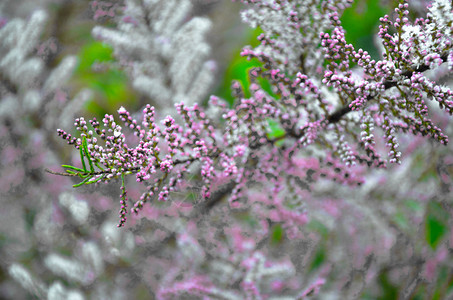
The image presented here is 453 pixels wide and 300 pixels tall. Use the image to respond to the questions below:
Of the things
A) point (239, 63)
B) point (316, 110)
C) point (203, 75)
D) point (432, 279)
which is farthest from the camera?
point (239, 63)

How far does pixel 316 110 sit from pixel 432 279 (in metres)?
0.42

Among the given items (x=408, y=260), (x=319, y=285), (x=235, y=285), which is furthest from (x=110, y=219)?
(x=408, y=260)

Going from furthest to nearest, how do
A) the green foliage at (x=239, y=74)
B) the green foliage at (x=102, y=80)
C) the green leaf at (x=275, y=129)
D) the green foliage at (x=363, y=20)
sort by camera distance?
the green foliage at (x=102, y=80) → the green foliage at (x=239, y=74) → the green foliage at (x=363, y=20) → the green leaf at (x=275, y=129)

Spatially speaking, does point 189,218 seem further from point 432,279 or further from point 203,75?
point 432,279

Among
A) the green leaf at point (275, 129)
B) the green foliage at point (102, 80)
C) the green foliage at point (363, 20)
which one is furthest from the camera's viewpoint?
the green foliage at point (102, 80)

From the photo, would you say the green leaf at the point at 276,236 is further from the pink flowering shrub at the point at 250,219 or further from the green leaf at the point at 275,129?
the green leaf at the point at 275,129

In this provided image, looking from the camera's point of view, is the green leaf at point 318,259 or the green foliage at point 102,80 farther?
the green foliage at point 102,80

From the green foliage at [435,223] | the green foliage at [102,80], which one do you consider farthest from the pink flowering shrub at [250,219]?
the green foliage at [102,80]

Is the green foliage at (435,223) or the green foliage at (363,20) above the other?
the green foliage at (363,20)

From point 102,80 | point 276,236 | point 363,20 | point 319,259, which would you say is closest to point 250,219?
point 276,236

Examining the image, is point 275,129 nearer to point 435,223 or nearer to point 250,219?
point 250,219

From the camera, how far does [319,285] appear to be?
73cm

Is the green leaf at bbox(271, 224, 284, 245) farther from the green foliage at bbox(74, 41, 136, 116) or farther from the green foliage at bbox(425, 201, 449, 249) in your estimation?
the green foliage at bbox(74, 41, 136, 116)

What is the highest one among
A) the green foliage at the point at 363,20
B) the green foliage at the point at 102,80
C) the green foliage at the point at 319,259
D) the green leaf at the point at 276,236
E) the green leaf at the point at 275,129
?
the green foliage at the point at 102,80
